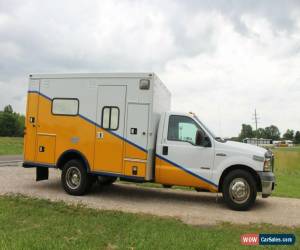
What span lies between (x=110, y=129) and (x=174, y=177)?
6.49ft

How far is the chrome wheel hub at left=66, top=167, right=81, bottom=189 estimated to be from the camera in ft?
31.8

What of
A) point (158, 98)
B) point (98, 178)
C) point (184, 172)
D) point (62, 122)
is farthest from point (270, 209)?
point (62, 122)

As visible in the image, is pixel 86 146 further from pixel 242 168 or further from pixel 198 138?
pixel 242 168

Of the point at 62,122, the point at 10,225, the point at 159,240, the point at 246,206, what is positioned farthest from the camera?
the point at 62,122

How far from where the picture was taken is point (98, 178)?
10.5 m

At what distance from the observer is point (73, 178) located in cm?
977

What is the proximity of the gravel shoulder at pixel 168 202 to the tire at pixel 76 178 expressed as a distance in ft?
0.70

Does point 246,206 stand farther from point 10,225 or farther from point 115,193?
point 10,225

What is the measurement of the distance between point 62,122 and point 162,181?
10.1 feet

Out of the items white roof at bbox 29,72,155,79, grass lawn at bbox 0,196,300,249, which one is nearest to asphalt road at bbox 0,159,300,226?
grass lawn at bbox 0,196,300,249

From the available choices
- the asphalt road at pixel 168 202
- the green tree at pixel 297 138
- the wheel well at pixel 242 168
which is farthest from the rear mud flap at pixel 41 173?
the green tree at pixel 297 138

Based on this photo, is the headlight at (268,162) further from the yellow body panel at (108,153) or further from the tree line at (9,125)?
the tree line at (9,125)

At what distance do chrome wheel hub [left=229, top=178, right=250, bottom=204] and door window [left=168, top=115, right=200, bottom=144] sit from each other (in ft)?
4.46

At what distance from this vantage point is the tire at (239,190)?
27.7 ft
